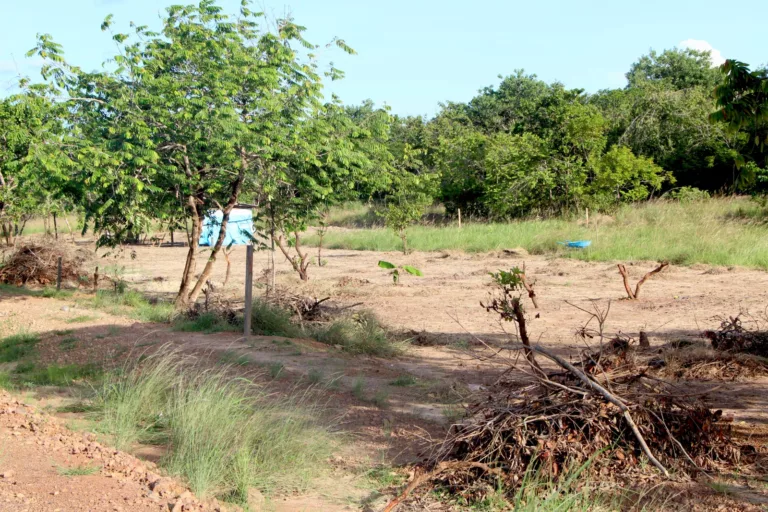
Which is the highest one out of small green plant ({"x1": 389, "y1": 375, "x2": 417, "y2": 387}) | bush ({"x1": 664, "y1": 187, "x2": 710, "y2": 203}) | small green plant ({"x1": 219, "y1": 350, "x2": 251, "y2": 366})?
bush ({"x1": 664, "y1": 187, "x2": 710, "y2": 203})

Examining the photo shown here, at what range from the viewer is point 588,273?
18.7 meters

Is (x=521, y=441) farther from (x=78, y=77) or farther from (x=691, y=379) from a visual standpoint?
(x=78, y=77)

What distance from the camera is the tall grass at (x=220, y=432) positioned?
507 cm

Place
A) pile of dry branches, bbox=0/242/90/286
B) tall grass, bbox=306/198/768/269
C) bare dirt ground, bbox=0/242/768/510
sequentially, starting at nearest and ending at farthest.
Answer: bare dirt ground, bbox=0/242/768/510
pile of dry branches, bbox=0/242/90/286
tall grass, bbox=306/198/768/269

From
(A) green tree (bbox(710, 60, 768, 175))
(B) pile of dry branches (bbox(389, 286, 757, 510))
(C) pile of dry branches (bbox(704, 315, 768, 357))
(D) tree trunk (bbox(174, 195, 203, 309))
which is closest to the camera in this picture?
(B) pile of dry branches (bbox(389, 286, 757, 510))

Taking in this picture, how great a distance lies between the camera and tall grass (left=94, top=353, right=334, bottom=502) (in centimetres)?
507

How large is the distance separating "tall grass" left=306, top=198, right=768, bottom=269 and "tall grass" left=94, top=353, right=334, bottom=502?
14.9 m

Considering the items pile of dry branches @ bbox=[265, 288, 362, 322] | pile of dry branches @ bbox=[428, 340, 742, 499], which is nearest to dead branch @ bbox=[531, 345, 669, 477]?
pile of dry branches @ bbox=[428, 340, 742, 499]

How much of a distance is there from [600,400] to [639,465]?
48cm

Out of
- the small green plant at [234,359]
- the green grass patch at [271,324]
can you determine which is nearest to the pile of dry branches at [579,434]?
the small green plant at [234,359]

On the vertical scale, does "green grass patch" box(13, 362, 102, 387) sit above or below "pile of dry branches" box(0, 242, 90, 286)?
below

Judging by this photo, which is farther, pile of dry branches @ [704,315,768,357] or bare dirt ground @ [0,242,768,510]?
pile of dry branches @ [704,315,768,357]

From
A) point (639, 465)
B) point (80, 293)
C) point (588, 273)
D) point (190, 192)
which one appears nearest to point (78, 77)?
point (190, 192)

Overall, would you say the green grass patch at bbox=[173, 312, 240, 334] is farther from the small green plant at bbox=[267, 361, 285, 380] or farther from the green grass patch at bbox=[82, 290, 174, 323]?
the small green plant at bbox=[267, 361, 285, 380]
